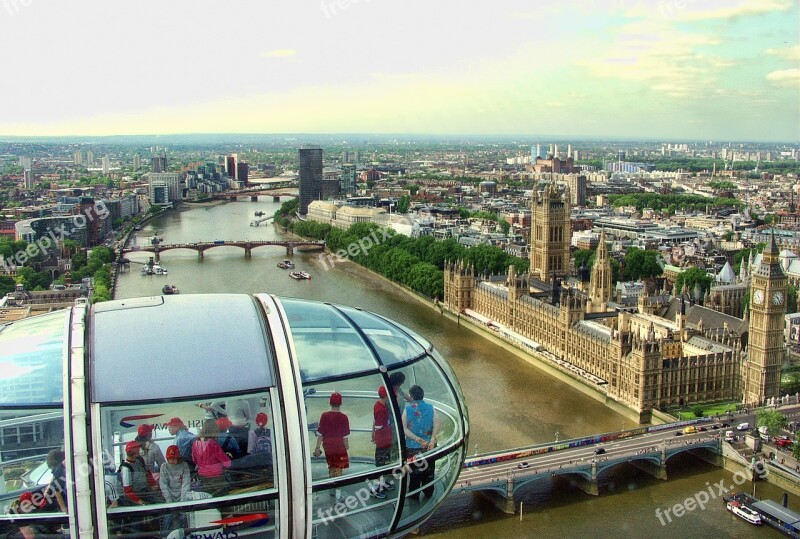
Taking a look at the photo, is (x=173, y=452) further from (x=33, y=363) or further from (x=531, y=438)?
(x=531, y=438)

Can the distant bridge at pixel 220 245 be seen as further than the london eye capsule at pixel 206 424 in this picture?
Yes


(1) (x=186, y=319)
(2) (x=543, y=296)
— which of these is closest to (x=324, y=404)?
(1) (x=186, y=319)

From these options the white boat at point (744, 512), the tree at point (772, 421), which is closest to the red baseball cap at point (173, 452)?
the white boat at point (744, 512)

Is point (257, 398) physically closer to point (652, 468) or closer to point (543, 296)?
point (652, 468)

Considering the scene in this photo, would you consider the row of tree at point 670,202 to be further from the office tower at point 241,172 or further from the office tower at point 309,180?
the office tower at point 241,172

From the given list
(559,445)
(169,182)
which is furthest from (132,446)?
(169,182)
